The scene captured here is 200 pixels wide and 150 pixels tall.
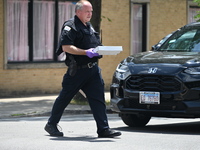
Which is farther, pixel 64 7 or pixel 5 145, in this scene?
pixel 64 7

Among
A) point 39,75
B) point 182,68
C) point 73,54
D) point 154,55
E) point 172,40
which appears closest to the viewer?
point 73,54

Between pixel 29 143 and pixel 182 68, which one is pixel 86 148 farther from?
pixel 182 68

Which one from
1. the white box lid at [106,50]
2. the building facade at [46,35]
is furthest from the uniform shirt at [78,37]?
the building facade at [46,35]

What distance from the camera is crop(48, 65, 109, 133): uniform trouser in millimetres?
8883

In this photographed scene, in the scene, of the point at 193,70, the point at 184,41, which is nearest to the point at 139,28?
the point at 184,41

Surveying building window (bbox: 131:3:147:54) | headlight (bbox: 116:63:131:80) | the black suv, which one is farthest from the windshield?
building window (bbox: 131:3:147:54)

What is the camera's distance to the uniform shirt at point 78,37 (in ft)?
28.7

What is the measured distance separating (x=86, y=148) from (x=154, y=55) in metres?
2.79

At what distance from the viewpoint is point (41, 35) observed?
18781mm

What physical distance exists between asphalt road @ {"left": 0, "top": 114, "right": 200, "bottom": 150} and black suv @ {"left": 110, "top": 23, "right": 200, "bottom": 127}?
355 millimetres

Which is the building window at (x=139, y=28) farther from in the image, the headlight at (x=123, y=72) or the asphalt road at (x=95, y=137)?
the headlight at (x=123, y=72)

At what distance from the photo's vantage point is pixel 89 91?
896 centimetres

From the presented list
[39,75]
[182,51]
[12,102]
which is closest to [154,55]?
[182,51]

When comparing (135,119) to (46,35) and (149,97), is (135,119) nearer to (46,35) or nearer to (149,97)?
(149,97)
